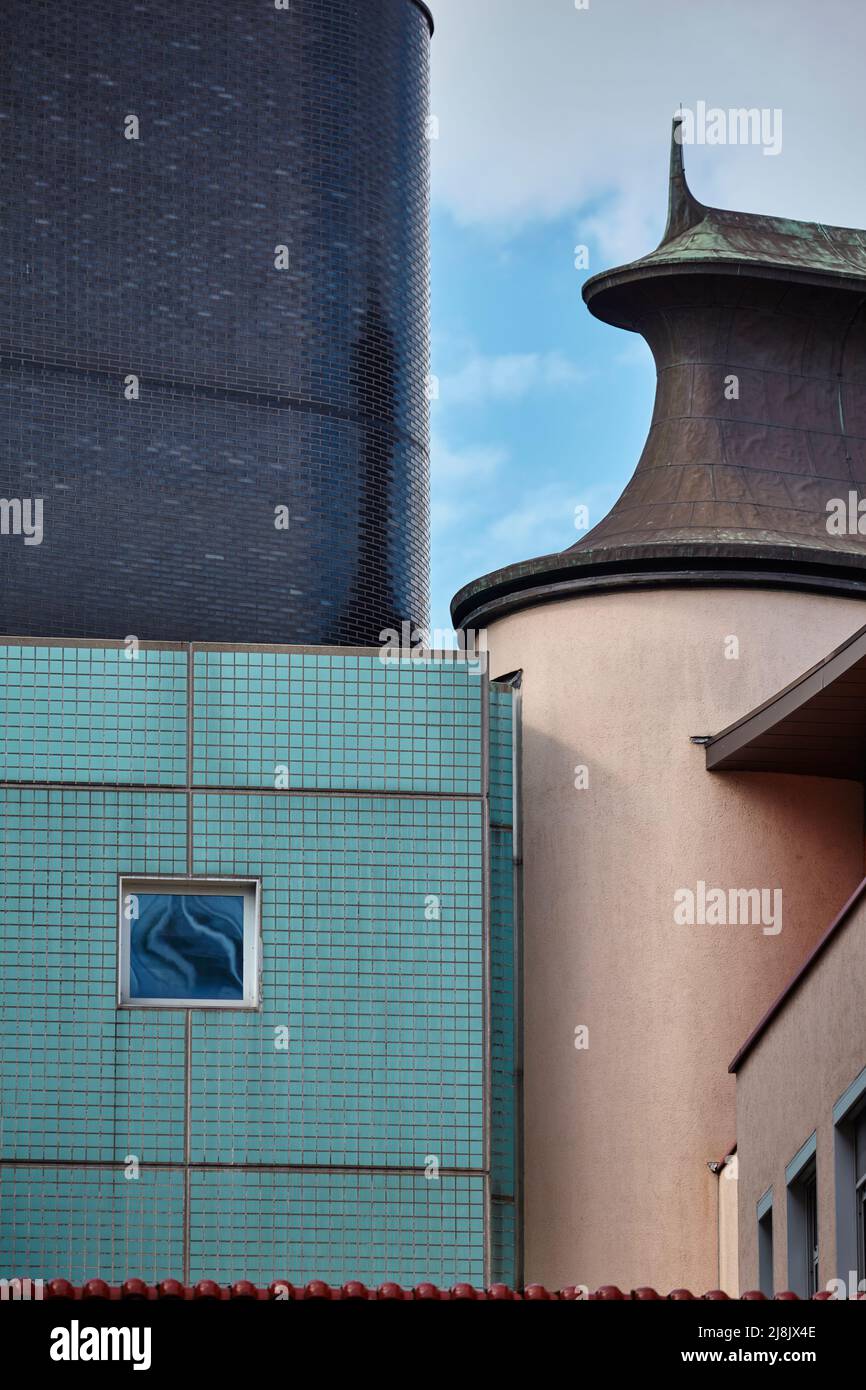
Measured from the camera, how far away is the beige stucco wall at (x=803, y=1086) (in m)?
15.9

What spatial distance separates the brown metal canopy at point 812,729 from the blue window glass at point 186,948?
4.55m

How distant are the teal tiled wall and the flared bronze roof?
10.6 feet

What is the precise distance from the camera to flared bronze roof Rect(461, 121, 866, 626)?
2321 centimetres

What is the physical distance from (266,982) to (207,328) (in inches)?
311

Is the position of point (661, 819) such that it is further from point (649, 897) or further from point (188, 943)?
point (188, 943)

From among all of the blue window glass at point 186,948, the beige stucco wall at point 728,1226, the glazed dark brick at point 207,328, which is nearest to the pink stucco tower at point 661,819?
the beige stucco wall at point 728,1226

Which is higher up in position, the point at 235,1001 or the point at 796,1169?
the point at 235,1001

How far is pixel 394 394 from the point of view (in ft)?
85.9

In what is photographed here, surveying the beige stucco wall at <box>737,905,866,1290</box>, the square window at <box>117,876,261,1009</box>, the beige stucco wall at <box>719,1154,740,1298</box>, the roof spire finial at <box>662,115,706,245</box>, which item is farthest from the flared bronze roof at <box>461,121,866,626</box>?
the beige stucco wall at <box>737,905,866,1290</box>

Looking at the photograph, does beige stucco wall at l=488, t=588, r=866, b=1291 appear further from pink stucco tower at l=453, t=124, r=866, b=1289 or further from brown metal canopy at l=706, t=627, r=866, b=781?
brown metal canopy at l=706, t=627, r=866, b=781
